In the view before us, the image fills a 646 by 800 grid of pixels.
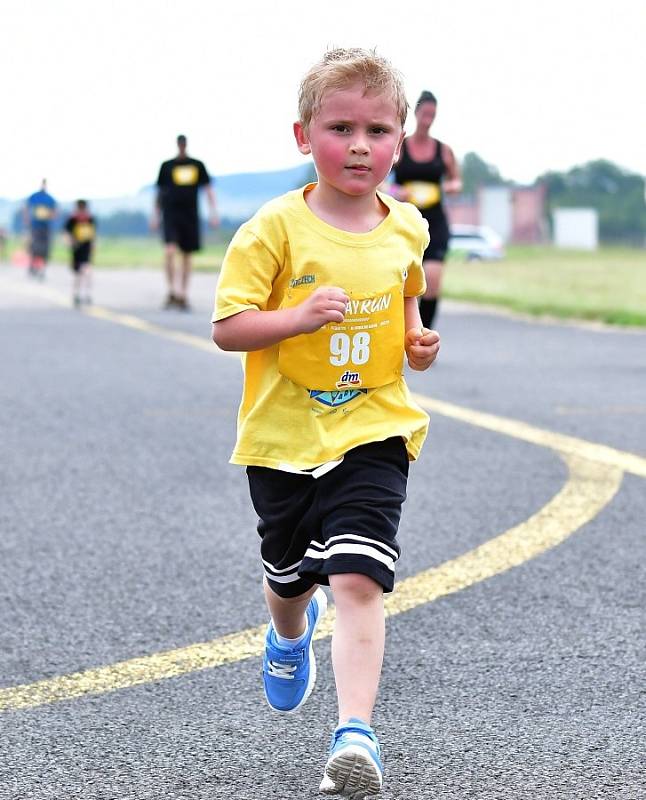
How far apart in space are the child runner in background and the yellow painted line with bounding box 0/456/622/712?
42.5 feet

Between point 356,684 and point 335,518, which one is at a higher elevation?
point 335,518

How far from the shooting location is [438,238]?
10.7m

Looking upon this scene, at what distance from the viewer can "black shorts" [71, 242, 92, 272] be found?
18.8m

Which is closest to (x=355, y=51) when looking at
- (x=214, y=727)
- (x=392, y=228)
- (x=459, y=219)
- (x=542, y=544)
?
(x=392, y=228)

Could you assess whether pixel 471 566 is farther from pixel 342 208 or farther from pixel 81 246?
pixel 81 246

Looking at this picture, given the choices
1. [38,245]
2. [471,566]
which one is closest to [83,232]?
Result: [38,245]

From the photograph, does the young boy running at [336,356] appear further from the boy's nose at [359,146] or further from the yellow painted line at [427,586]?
the yellow painted line at [427,586]

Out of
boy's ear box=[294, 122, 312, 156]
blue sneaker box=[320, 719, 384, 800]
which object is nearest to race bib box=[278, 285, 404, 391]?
boy's ear box=[294, 122, 312, 156]

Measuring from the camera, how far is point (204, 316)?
51.9 feet

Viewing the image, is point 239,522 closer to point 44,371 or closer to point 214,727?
point 214,727

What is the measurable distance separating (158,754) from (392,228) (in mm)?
1220

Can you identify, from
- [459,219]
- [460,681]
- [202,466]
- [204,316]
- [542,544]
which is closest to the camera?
[460,681]

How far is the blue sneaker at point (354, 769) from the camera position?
2695mm

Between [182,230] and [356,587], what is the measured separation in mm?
13838
